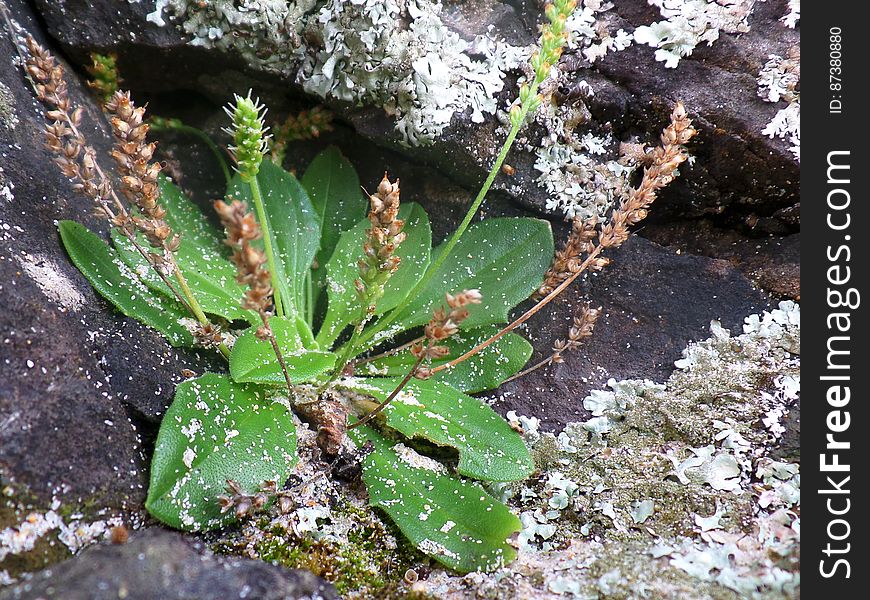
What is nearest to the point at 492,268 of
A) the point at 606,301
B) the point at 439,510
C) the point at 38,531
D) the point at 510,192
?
the point at 510,192

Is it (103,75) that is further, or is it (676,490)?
(103,75)

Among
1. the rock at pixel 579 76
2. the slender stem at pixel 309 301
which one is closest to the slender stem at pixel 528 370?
the rock at pixel 579 76

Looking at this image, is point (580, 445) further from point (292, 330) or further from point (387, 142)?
point (387, 142)

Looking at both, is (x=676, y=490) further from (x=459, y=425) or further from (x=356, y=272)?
(x=356, y=272)

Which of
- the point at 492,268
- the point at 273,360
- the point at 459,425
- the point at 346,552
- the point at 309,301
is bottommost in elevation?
the point at 346,552

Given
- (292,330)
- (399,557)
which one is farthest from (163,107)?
(399,557)
